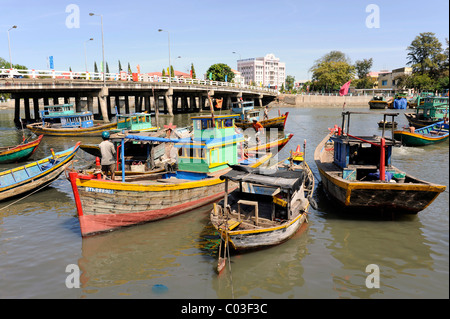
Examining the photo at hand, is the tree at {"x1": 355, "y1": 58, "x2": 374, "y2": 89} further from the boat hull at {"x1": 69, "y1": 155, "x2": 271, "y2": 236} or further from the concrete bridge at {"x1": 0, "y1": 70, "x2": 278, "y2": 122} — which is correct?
the boat hull at {"x1": 69, "y1": 155, "x2": 271, "y2": 236}

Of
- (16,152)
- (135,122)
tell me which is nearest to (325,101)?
(135,122)

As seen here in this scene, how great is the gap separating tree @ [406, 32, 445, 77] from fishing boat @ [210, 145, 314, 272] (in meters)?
98.2

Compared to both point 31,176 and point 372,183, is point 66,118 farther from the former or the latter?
point 372,183

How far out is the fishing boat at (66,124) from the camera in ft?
115

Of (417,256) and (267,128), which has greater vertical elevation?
(267,128)

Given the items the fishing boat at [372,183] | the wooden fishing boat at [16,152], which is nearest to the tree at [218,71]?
the wooden fishing boat at [16,152]

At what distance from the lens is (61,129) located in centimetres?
3497

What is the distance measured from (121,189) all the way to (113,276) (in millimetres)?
3198

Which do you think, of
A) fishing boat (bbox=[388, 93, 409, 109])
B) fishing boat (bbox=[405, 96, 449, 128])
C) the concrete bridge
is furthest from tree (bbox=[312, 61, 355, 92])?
fishing boat (bbox=[405, 96, 449, 128])

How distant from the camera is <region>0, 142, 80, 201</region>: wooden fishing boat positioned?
14.7 m
